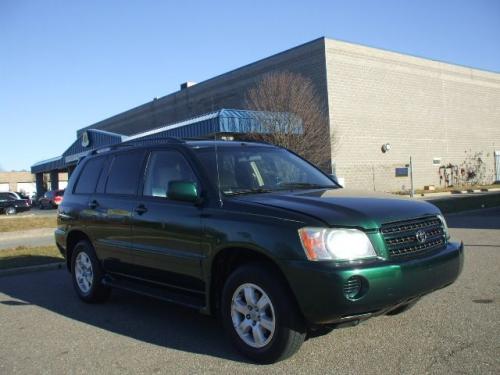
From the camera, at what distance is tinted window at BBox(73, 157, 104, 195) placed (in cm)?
691

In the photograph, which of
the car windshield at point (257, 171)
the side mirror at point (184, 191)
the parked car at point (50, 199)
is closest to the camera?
the side mirror at point (184, 191)

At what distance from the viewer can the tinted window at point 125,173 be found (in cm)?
600

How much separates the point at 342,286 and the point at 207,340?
68.0 inches

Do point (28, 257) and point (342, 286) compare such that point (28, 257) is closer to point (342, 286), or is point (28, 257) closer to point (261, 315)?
point (261, 315)

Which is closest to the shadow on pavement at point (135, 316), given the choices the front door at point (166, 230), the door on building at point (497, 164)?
the front door at point (166, 230)

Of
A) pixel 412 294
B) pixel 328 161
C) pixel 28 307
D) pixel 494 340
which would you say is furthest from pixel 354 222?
pixel 328 161

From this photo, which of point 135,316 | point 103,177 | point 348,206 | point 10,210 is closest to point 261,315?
point 348,206

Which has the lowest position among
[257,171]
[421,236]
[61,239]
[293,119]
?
[61,239]

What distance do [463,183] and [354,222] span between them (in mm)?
39936

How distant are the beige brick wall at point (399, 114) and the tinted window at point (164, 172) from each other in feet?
85.1

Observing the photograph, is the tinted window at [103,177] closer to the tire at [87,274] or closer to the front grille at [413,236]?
the tire at [87,274]

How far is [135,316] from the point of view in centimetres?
605

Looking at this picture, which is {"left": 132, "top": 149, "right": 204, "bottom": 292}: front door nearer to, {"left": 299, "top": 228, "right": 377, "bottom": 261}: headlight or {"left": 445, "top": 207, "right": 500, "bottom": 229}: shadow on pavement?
{"left": 299, "top": 228, "right": 377, "bottom": 261}: headlight

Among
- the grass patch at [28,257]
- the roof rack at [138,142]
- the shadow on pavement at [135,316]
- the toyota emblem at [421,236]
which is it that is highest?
the roof rack at [138,142]
